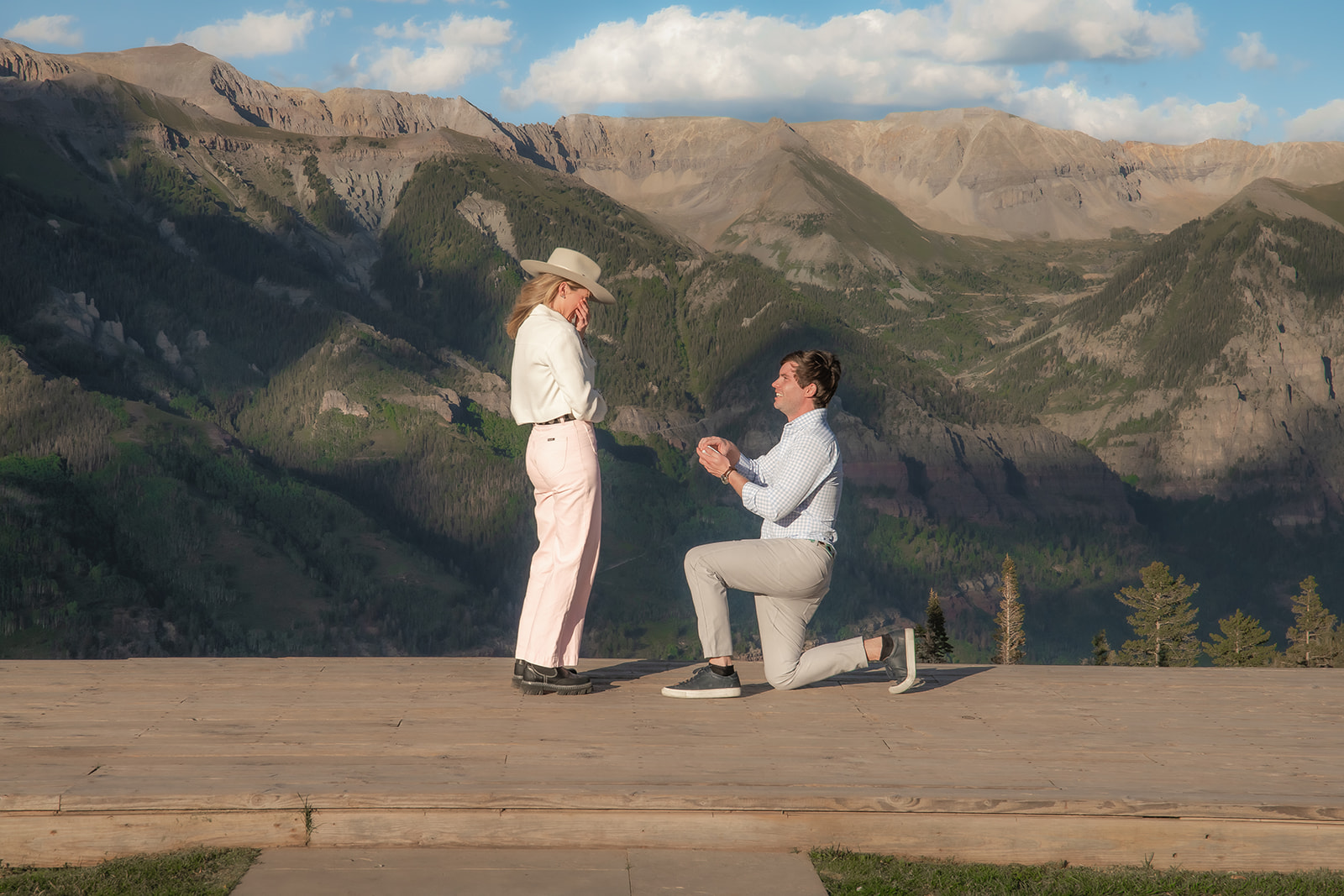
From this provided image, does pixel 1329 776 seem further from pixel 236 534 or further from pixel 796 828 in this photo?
pixel 236 534

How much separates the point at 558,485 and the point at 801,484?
1.90 metres

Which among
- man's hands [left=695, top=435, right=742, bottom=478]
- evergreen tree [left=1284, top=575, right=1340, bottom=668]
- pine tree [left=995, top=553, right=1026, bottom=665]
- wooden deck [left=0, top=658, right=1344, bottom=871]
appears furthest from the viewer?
evergreen tree [left=1284, top=575, right=1340, bottom=668]

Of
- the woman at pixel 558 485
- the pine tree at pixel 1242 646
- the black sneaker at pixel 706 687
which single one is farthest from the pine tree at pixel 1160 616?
the woman at pixel 558 485

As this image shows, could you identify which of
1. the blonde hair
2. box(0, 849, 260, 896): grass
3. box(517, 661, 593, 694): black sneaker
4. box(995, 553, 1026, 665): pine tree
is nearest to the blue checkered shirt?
box(517, 661, 593, 694): black sneaker

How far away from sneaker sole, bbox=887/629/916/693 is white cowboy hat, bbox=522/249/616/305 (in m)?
3.57

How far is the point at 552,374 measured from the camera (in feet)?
30.1

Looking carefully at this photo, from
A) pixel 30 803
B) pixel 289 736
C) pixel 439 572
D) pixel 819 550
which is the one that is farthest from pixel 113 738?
pixel 439 572

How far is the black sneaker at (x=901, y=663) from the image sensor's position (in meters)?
9.24

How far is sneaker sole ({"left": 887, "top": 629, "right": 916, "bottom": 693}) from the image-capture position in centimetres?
919

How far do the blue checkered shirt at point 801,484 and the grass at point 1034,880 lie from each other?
136 inches

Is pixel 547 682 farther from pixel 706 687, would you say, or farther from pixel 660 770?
pixel 660 770

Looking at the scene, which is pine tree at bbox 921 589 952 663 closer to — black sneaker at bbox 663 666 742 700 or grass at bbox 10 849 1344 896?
black sneaker at bbox 663 666 742 700

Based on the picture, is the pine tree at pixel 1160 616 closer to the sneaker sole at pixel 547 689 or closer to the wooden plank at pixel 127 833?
the sneaker sole at pixel 547 689

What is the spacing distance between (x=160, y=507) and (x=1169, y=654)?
143 meters
